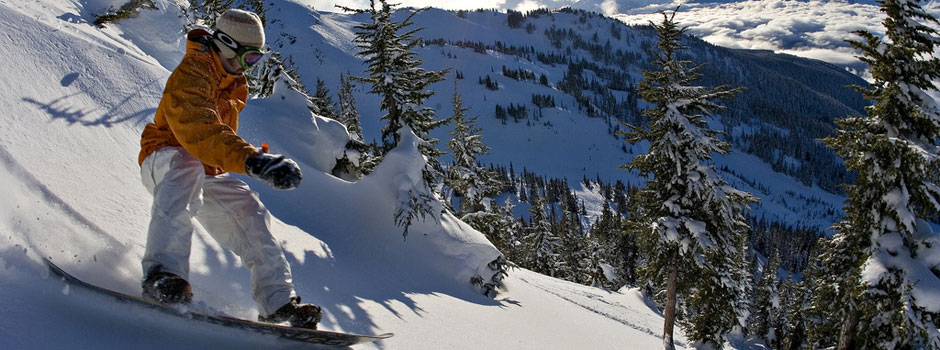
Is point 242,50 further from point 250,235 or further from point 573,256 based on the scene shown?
point 573,256

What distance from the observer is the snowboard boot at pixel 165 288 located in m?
2.59

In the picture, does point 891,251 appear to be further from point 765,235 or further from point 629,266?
point 765,235

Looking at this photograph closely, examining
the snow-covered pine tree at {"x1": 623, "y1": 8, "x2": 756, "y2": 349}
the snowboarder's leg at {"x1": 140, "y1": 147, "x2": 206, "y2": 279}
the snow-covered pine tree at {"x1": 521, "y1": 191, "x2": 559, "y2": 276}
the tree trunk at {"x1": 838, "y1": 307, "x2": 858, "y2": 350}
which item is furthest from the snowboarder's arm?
the snow-covered pine tree at {"x1": 521, "y1": 191, "x2": 559, "y2": 276}

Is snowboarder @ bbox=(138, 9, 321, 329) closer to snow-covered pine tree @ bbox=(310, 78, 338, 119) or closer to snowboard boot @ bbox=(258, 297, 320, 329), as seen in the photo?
snowboard boot @ bbox=(258, 297, 320, 329)

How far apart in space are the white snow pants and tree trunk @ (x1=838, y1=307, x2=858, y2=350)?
1544 cm

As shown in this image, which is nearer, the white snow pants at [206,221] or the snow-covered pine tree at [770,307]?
the white snow pants at [206,221]

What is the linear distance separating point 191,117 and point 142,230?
159cm

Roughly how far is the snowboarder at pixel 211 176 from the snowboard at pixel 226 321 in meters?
0.09

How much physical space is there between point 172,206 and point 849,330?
53.9ft

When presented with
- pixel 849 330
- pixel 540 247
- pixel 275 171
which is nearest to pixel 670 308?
pixel 849 330

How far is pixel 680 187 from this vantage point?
14992 mm

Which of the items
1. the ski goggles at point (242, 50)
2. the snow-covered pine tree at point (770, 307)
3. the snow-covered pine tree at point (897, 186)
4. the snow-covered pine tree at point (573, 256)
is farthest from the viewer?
the snow-covered pine tree at point (573, 256)

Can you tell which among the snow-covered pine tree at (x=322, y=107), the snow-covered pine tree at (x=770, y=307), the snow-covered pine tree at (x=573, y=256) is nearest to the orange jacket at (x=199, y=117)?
the snow-covered pine tree at (x=322, y=107)

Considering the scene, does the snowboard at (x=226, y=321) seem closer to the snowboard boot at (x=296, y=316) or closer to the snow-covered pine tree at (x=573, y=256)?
the snowboard boot at (x=296, y=316)
